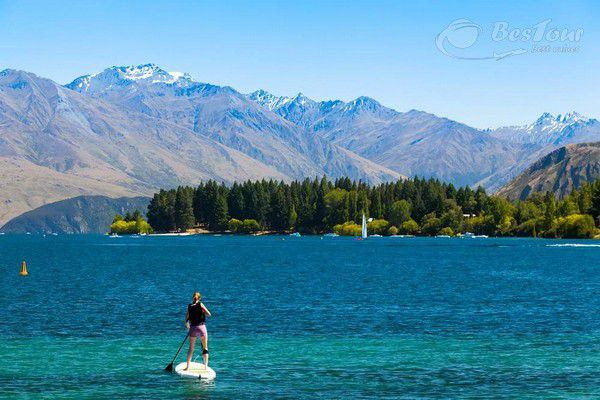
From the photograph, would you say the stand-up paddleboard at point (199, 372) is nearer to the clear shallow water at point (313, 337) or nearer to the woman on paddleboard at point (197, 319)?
the woman on paddleboard at point (197, 319)

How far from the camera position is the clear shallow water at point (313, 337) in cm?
4703

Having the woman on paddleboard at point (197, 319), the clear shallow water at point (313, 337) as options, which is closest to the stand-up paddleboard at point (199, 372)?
the woman on paddleboard at point (197, 319)

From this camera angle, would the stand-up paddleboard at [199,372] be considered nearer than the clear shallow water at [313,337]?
No

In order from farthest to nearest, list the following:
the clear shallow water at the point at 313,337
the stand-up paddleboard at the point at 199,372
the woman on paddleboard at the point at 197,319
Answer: the stand-up paddleboard at the point at 199,372 < the woman on paddleboard at the point at 197,319 < the clear shallow water at the point at 313,337

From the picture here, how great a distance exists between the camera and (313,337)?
213ft

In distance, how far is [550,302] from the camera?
307 feet

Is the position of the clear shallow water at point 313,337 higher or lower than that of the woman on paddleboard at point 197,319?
lower

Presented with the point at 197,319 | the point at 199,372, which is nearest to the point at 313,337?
the point at 199,372

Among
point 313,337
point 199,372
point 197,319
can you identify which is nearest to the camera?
point 197,319

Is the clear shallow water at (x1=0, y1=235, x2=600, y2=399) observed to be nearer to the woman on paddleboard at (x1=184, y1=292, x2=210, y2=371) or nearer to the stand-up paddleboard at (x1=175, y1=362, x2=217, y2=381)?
the stand-up paddleboard at (x1=175, y1=362, x2=217, y2=381)

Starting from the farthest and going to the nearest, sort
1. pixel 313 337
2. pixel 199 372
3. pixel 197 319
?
pixel 313 337
pixel 199 372
pixel 197 319

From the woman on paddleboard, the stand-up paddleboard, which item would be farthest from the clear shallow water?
the woman on paddleboard

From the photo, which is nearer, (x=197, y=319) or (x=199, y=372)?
(x=197, y=319)

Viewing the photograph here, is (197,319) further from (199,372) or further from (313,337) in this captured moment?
(313,337)
